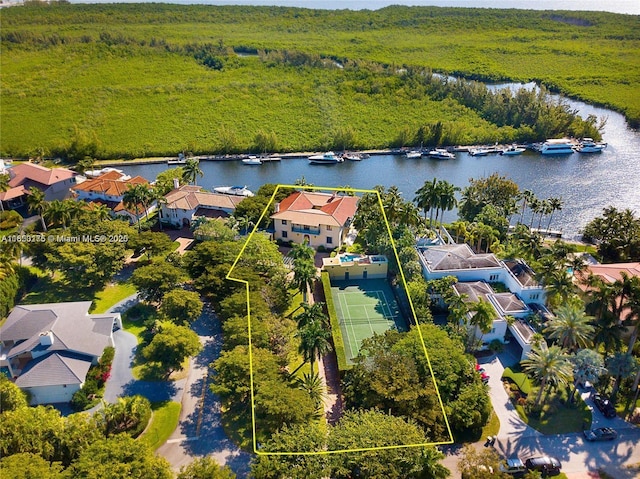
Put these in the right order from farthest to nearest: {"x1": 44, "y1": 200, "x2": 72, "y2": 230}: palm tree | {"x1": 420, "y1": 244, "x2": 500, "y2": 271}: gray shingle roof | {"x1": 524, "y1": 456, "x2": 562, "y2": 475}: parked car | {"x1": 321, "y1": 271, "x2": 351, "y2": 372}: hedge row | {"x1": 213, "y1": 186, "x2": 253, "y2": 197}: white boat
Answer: {"x1": 213, "y1": 186, "x2": 253, "y2": 197}: white boat → {"x1": 44, "y1": 200, "x2": 72, "y2": 230}: palm tree → {"x1": 420, "y1": 244, "x2": 500, "y2": 271}: gray shingle roof → {"x1": 321, "y1": 271, "x2": 351, "y2": 372}: hedge row → {"x1": 524, "y1": 456, "x2": 562, "y2": 475}: parked car

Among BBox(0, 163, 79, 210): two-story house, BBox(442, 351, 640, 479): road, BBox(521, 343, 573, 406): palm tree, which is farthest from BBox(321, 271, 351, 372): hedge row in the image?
BBox(0, 163, 79, 210): two-story house

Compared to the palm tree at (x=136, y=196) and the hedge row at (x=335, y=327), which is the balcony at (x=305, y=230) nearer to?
the hedge row at (x=335, y=327)

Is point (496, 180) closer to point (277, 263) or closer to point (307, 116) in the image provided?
point (277, 263)

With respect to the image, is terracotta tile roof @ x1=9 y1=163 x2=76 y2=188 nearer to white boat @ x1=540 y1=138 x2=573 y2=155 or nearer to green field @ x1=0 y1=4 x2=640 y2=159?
green field @ x1=0 y1=4 x2=640 y2=159

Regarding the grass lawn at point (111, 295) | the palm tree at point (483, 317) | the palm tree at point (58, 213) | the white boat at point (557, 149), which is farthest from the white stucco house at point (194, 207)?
the white boat at point (557, 149)

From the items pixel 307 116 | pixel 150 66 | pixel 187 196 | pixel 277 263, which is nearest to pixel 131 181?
pixel 187 196

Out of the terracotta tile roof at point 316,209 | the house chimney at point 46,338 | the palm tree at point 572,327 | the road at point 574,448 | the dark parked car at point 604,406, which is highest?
the palm tree at point 572,327

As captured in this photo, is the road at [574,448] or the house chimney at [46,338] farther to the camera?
the house chimney at [46,338]
